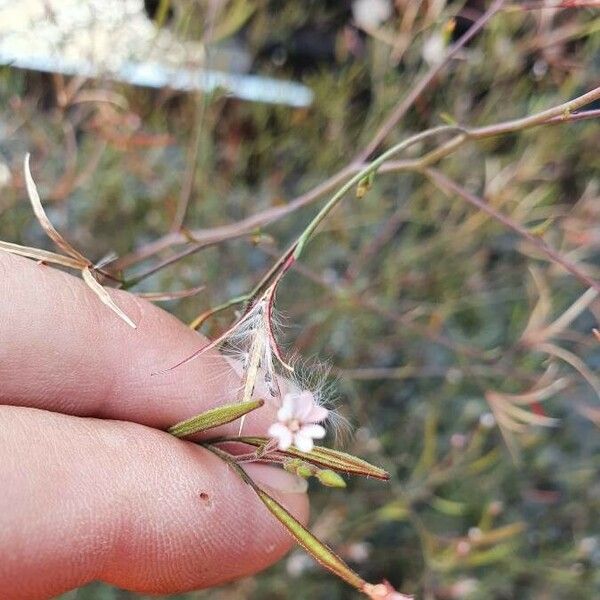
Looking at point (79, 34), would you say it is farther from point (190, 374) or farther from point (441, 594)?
point (441, 594)

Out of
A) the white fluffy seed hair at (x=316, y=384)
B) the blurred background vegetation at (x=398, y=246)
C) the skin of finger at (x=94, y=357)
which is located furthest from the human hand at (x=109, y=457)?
the blurred background vegetation at (x=398, y=246)

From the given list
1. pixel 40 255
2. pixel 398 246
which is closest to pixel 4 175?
pixel 40 255

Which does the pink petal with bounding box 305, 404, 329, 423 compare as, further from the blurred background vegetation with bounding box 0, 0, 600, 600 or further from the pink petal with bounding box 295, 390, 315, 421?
the blurred background vegetation with bounding box 0, 0, 600, 600

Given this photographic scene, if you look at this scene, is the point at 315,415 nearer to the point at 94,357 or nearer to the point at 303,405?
the point at 303,405

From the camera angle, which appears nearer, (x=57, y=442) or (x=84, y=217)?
(x=57, y=442)

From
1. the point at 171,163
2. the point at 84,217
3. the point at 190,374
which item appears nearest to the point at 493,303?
the point at 171,163

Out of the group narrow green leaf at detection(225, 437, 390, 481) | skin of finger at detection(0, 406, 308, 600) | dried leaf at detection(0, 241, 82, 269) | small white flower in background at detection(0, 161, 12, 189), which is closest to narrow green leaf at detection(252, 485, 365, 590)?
narrow green leaf at detection(225, 437, 390, 481)
